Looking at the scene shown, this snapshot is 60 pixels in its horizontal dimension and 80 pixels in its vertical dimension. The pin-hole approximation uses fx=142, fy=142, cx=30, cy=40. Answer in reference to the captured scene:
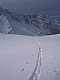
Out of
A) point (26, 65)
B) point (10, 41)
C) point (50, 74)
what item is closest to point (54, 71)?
point (50, 74)

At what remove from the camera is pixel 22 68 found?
923 millimetres

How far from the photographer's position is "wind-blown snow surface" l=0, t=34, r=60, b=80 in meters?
0.90

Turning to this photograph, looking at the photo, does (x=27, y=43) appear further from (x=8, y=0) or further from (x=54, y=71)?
(x=8, y=0)

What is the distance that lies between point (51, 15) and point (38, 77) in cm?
58

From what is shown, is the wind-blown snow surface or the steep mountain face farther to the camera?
the steep mountain face

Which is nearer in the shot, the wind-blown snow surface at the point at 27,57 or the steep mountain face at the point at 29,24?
the wind-blown snow surface at the point at 27,57

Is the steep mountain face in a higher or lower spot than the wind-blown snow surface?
higher

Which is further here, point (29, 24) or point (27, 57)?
point (29, 24)

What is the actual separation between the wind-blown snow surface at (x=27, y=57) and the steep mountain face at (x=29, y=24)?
115 millimetres

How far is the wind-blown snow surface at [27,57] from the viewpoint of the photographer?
90 centimetres

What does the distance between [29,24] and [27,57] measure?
35cm

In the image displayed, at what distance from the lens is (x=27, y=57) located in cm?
96

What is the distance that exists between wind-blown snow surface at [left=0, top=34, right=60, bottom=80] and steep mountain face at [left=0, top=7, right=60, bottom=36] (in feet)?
0.38

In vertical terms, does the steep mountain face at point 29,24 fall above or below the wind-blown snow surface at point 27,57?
above
